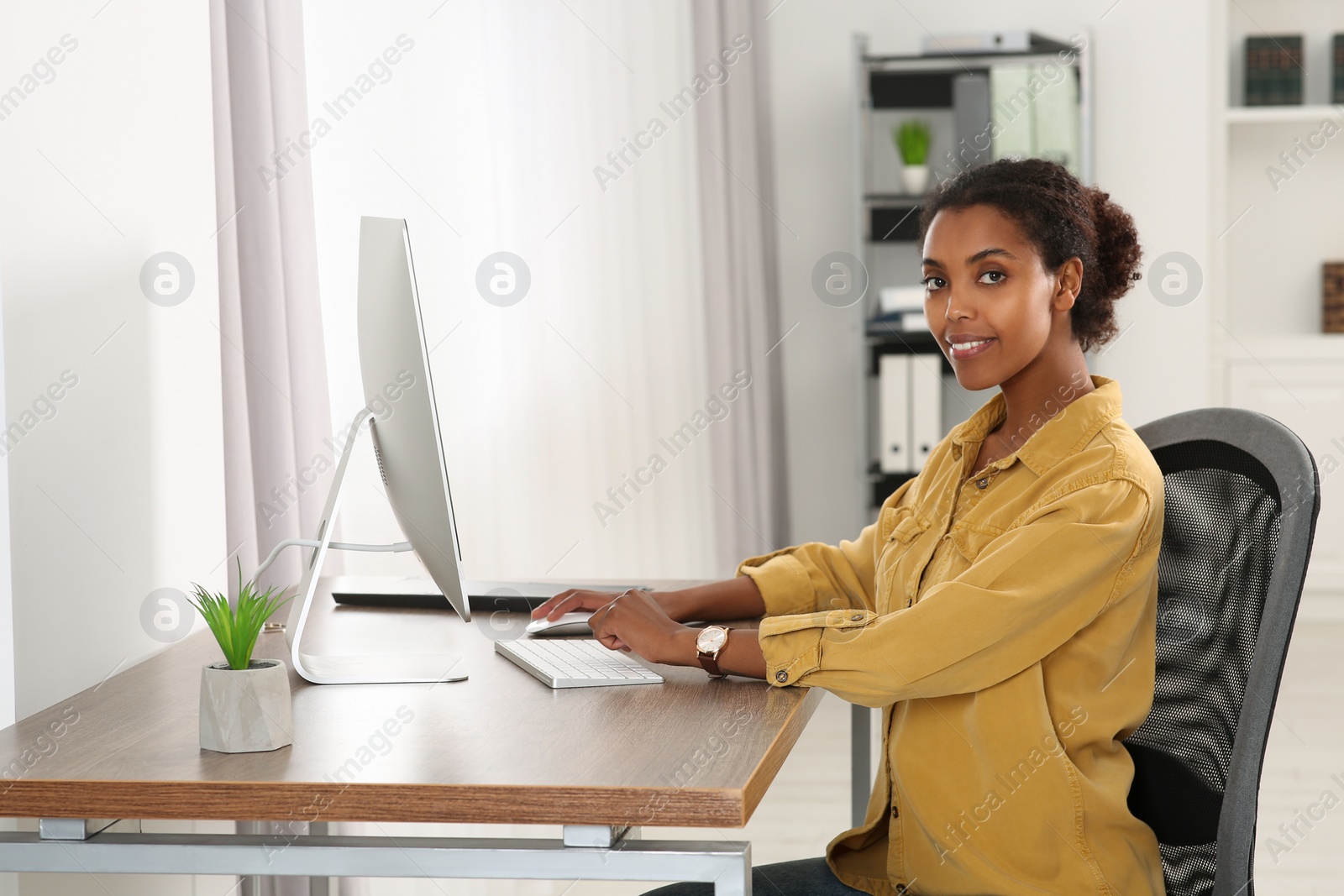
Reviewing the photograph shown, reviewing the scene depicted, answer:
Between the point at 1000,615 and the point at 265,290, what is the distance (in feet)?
3.49

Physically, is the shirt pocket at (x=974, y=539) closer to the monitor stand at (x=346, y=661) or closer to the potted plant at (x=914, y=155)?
the monitor stand at (x=346, y=661)

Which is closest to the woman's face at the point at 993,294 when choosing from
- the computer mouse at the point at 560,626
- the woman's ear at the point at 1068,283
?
the woman's ear at the point at 1068,283

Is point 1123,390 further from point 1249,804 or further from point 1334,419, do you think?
point 1249,804

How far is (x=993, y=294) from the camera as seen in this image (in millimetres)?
1312

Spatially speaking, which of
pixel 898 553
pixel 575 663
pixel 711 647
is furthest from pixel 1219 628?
pixel 575 663

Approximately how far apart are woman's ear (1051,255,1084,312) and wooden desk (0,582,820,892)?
0.50 m

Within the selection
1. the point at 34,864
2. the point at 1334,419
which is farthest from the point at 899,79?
the point at 34,864

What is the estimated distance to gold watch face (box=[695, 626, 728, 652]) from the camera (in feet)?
4.07

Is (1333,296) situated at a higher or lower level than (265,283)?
lower

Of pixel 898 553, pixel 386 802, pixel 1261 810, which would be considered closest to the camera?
pixel 386 802

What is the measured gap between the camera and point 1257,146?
454cm

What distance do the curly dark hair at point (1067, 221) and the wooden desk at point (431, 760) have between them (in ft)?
1.76

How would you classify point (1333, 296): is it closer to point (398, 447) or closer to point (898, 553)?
point (898, 553)

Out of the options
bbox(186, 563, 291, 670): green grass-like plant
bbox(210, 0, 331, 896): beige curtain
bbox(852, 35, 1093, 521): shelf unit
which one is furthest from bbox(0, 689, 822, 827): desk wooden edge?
bbox(852, 35, 1093, 521): shelf unit
